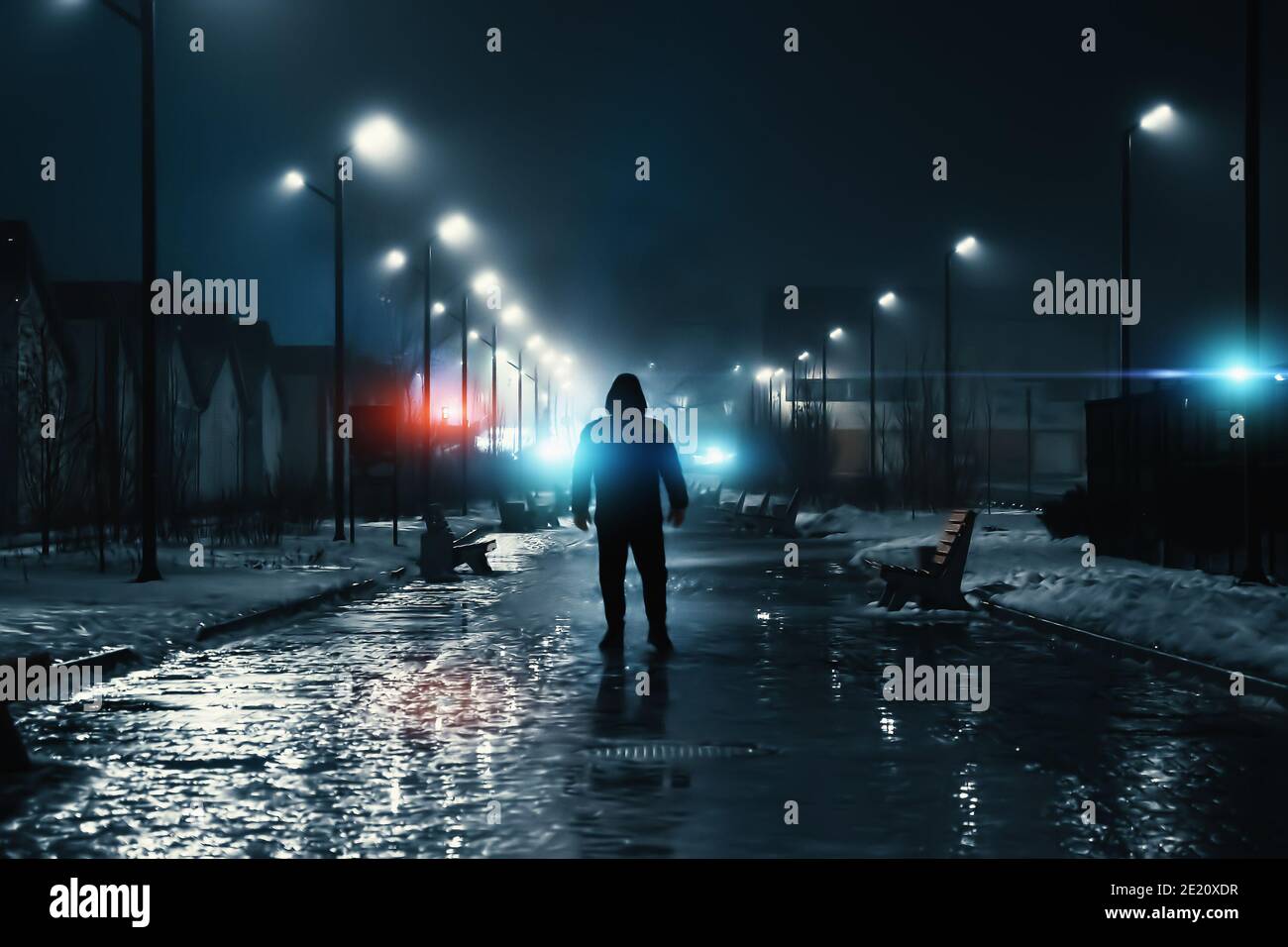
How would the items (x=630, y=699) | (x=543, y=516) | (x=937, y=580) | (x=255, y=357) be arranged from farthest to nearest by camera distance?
(x=255, y=357), (x=543, y=516), (x=937, y=580), (x=630, y=699)

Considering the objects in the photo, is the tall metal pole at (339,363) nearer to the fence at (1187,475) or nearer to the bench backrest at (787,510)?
the bench backrest at (787,510)

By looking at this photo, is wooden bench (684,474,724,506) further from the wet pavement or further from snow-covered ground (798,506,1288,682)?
the wet pavement

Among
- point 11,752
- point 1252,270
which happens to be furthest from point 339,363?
point 11,752

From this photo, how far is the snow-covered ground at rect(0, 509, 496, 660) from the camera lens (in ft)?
53.9

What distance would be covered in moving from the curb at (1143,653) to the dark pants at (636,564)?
13.5 feet

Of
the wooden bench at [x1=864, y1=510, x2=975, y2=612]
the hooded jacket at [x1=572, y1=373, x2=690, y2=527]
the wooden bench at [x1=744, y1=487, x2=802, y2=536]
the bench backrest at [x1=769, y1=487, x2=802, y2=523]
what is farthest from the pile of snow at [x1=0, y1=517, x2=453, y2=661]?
the wooden bench at [x1=744, y1=487, x2=802, y2=536]

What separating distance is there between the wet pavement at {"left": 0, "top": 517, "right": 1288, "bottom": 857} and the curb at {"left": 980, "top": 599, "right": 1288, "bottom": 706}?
0.25 metres

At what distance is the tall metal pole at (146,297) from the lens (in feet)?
77.7

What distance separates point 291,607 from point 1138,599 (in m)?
9.49

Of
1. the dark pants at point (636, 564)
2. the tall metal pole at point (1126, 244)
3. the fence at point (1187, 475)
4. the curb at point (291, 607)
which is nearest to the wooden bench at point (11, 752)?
the dark pants at point (636, 564)

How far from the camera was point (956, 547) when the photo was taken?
2053 centimetres

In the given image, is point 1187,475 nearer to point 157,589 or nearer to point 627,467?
→ point 627,467

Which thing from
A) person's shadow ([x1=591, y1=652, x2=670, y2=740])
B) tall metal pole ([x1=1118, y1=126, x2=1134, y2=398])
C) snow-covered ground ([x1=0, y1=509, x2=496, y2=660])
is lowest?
person's shadow ([x1=591, y1=652, x2=670, y2=740])

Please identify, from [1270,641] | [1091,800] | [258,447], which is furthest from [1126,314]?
[258,447]
